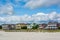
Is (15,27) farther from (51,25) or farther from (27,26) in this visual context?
(51,25)

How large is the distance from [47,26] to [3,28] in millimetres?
11659

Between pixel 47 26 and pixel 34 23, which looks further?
pixel 47 26

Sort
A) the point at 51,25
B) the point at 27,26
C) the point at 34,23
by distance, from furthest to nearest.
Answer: the point at 51,25 < the point at 27,26 < the point at 34,23

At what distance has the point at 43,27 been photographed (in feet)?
134

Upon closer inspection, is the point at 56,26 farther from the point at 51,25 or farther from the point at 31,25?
the point at 31,25

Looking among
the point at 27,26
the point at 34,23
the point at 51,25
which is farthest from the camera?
the point at 51,25

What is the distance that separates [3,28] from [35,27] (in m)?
8.76

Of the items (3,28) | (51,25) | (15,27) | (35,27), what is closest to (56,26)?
(51,25)

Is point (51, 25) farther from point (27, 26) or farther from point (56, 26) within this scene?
point (27, 26)

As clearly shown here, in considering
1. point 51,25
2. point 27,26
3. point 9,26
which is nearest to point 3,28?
point 9,26

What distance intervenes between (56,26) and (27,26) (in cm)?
768

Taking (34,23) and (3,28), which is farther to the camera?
(3,28)

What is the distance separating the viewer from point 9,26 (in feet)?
129

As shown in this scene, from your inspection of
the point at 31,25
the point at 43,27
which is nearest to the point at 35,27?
the point at 31,25
